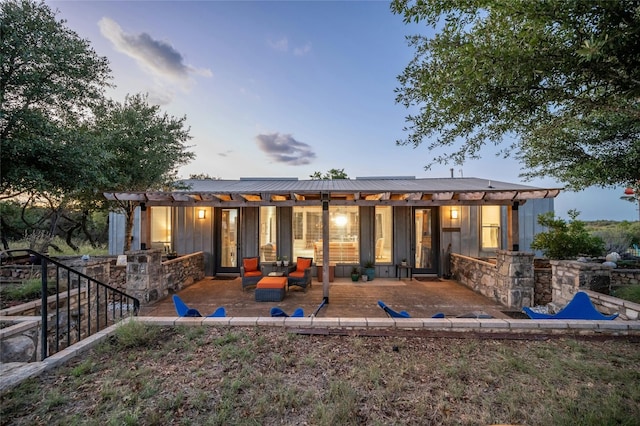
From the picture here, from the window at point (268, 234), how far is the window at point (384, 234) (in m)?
3.39

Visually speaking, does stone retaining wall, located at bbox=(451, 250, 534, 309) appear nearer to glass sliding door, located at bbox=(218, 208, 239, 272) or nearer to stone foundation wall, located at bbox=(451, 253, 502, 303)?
stone foundation wall, located at bbox=(451, 253, 502, 303)

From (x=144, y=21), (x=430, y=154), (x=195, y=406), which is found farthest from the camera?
(x=144, y=21)

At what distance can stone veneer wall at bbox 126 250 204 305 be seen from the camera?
580cm

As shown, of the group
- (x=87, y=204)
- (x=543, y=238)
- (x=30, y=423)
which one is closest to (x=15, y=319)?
(x=30, y=423)

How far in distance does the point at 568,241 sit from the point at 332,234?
6393 millimetres

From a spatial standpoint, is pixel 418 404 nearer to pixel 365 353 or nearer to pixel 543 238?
pixel 365 353

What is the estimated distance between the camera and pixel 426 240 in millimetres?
8562

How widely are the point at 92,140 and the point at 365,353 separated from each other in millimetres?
6519

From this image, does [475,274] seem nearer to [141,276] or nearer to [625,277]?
[625,277]

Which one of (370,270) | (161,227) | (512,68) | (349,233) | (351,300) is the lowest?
(351,300)

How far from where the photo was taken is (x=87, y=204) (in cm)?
832

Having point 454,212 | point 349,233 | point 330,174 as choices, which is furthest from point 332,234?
point 330,174

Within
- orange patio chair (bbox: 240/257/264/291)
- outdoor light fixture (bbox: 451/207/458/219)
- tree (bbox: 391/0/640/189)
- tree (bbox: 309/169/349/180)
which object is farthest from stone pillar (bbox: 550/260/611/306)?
tree (bbox: 309/169/349/180)

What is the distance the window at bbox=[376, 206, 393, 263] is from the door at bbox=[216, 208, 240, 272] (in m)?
4.70
